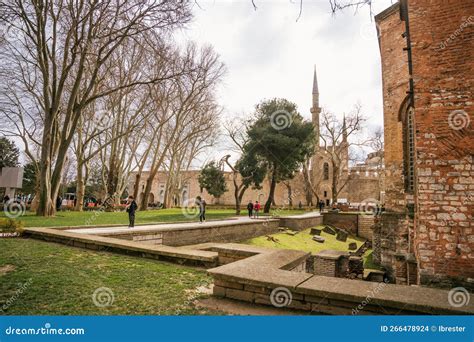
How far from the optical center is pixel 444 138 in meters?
5.65

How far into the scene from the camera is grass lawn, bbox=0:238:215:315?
345cm

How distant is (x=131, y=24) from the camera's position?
41.3 feet

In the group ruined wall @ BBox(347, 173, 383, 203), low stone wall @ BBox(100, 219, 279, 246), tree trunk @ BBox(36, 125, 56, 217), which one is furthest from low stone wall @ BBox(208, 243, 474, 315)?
ruined wall @ BBox(347, 173, 383, 203)

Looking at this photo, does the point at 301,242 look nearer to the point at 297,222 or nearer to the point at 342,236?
the point at 297,222

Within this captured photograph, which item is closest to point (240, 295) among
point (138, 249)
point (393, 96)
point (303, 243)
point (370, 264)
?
point (138, 249)

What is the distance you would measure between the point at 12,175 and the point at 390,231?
98.0ft

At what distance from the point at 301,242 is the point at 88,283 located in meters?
15.3

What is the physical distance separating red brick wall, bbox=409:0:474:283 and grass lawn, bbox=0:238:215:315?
4.28 m

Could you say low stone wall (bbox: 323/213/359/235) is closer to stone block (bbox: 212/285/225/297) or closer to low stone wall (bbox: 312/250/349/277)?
low stone wall (bbox: 312/250/349/277)

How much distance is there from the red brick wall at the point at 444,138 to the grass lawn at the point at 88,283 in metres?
4.28

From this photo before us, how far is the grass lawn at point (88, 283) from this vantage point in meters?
3.45

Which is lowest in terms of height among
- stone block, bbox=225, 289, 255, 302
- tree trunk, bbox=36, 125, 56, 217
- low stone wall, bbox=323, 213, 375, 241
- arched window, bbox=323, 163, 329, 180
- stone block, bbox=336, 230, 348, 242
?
stone block, bbox=336, 230, 348, 242

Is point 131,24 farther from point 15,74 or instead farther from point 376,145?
point 376,145

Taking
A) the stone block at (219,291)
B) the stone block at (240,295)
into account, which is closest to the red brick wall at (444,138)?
the stone block at (240,295)
